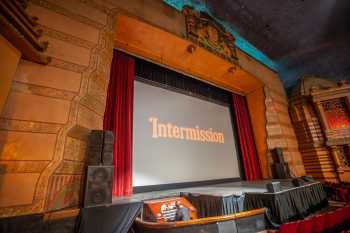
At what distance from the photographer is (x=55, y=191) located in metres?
1.96

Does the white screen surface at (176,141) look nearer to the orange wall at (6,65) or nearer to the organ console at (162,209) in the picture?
the organ console at (162,209)

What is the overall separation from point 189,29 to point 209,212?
173 inches

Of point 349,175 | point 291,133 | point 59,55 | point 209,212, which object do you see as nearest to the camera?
point 59,55

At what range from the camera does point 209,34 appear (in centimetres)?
514

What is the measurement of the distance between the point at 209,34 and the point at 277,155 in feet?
14.9

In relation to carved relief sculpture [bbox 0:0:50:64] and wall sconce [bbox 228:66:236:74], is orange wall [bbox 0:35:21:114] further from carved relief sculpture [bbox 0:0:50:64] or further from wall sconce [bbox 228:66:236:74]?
wall sconce [bbox 228:66:236:74]

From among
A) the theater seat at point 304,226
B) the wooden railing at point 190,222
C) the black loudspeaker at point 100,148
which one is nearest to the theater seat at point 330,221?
the theater seat at point 304,226

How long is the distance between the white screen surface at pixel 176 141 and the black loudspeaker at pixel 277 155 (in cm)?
129

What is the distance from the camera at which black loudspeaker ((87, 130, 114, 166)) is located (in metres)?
2.25

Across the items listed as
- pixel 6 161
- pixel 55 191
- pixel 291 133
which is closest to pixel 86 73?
pixel 6 161

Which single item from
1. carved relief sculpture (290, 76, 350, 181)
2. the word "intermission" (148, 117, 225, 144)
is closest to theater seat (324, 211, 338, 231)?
the word "intermission" (148, 117, 225, 144)

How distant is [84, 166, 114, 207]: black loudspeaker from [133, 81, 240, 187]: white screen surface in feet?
4.66

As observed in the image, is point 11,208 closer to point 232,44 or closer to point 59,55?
point 59,55

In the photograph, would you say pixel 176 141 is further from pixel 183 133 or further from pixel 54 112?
pixel 54 112
